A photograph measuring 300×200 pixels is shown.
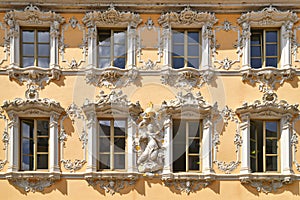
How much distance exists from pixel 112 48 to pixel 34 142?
11.7 ft

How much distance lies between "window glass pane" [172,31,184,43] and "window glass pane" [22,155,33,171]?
214 inches

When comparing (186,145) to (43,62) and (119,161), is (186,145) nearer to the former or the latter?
(119,161)

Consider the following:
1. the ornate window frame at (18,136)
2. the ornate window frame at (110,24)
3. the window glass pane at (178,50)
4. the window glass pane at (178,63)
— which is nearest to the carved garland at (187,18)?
the window glass pane at (178,50)

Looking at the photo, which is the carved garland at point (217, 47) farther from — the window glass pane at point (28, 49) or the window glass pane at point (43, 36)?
the window glass pane at point (28, 49)

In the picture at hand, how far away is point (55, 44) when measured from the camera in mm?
19703

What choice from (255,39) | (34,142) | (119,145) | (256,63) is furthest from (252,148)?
(34,142)

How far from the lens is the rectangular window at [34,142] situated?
19.5 metres

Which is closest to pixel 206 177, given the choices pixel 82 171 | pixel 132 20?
pixel 82 171

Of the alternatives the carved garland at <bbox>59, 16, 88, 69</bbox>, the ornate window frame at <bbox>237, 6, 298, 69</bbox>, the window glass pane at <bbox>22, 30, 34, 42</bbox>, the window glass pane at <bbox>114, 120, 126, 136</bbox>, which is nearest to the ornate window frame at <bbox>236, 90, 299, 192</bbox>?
the ornate window frame at <bbox>237, 6, 298, 69</bbox>

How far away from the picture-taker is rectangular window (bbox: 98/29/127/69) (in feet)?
65.2

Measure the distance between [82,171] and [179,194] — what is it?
2.87 metres

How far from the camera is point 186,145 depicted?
1950cm

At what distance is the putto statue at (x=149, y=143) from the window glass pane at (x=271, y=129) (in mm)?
3084

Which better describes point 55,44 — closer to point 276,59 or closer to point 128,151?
point 128,151
